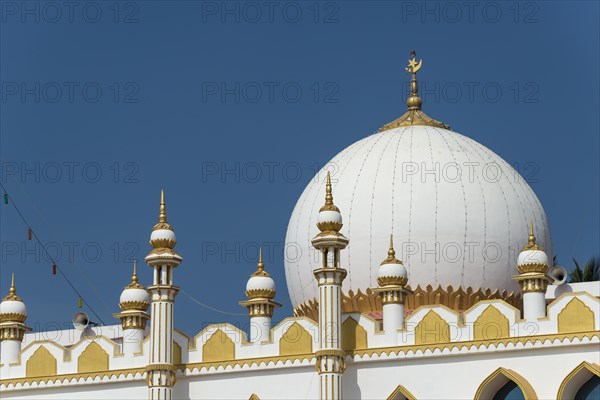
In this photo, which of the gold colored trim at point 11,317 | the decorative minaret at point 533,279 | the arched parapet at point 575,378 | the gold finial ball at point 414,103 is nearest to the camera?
the arched parapet at point 575,378

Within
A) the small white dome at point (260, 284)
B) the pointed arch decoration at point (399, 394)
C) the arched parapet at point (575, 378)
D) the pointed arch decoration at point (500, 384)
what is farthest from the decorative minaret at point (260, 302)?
the arched parapet at point (575, 378)

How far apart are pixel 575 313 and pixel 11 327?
1311 centimetres

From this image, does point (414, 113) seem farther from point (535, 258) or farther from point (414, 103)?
point (535, 258)

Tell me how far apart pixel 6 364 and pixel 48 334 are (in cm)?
638

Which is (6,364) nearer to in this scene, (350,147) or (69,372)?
(69,372)

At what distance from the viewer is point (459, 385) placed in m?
39.1

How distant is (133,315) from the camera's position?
42.2 meters

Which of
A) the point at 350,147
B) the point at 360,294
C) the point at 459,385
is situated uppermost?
the point at 350,147

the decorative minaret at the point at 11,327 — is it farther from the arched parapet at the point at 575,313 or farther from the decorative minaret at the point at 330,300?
the arched parapet at the point at 575,313

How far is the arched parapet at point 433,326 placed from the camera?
39.3m

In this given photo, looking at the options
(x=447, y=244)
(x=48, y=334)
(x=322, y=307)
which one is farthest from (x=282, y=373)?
(x=48, y=334)

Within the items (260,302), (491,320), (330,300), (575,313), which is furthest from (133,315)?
(575,313)

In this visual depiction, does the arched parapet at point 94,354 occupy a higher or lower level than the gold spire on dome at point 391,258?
lower

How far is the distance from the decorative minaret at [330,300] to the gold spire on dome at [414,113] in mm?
5515
